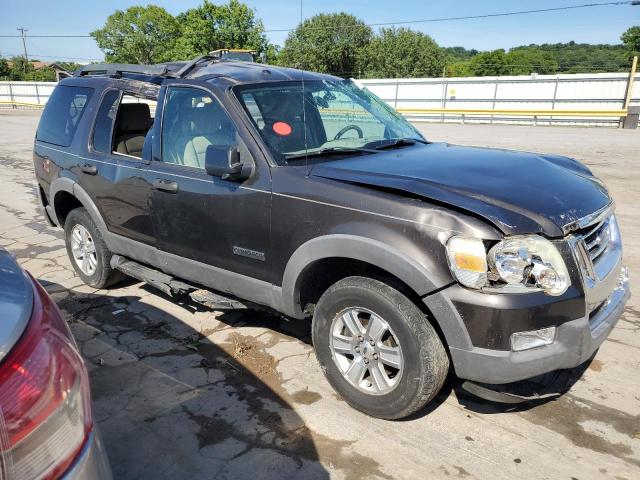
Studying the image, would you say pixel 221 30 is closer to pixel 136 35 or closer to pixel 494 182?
pixel 136 35

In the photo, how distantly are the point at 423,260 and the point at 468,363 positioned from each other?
1.84 ft

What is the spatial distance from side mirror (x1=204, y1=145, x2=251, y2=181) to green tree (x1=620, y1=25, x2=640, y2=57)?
71050mm

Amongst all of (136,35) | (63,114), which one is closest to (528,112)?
(63,114)

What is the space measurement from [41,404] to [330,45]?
55806 mm

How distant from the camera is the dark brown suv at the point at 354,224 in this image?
261cm

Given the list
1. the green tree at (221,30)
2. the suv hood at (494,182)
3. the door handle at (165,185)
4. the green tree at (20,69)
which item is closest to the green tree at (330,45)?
the green tree at (221,30)

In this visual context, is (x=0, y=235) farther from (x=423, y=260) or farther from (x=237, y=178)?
(x=423, y=260)

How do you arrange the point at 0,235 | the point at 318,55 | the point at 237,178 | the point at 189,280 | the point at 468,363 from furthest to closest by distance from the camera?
the point at 318,55, the point at 0,235, the point at 189,280, the point at 237,178, the point at 468,363

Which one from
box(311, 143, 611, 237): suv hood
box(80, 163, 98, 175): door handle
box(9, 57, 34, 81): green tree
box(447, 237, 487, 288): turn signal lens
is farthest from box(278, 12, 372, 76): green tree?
box(9, 57, 34, 81): green tree

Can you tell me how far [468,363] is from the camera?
268cm

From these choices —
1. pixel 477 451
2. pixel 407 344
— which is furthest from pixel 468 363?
pixel 477 451

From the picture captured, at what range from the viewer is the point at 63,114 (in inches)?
206

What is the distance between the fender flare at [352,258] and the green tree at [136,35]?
8765 centimetres

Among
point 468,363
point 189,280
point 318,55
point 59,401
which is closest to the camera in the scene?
point 59,401
